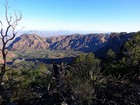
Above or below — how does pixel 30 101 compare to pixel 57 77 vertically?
below

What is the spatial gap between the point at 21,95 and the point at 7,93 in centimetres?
130

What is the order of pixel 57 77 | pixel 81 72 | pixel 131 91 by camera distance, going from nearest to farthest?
pixel 131 91 < pixel 57 77 < pixel 81 72

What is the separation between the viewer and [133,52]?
55031 mm

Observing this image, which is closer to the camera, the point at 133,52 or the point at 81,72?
the point at 81,72

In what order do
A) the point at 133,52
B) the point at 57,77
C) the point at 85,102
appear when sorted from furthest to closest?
1. the point at 133,52
2. the point at 57,77
3. the point at 85,102

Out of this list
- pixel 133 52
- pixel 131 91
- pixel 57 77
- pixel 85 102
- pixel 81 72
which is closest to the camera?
pixel 85 102

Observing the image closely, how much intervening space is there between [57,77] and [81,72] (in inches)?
98.5

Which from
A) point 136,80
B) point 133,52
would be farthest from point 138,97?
point 133,52

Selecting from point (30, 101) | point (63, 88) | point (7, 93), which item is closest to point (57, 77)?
point (63, 88)

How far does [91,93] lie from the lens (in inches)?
646

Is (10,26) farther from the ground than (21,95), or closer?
farther from the ground

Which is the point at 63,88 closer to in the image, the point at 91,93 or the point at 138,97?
the point at 91,93

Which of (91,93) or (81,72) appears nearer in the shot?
(91,93)

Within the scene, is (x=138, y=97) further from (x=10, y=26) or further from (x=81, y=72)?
(x=10, y=26)
